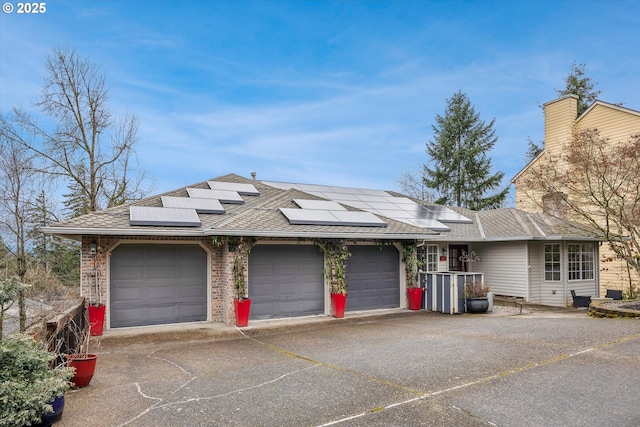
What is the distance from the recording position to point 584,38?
56.6 ft

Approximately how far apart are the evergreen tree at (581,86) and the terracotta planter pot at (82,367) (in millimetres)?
33137

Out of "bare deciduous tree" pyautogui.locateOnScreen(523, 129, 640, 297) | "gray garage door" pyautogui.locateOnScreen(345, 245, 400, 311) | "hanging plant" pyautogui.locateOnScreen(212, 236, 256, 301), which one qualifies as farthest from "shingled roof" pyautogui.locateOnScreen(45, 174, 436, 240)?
Result: "bare deciduous tree" pyautogui.locateOnScreen(523, 129, 640, 297)

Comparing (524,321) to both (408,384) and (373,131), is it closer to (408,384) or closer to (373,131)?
(408,384)

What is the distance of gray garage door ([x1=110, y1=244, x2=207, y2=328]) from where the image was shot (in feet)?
32.1

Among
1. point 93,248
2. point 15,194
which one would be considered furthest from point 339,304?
point 15,194

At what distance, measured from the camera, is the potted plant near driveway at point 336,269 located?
37.2 feet

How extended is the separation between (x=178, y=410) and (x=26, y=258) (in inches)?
568

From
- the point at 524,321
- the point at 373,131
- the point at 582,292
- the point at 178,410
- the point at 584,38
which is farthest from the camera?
the point at 373,131

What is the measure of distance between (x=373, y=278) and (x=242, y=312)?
4.36 m

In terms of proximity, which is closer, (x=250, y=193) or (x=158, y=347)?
(x=158, y=347)

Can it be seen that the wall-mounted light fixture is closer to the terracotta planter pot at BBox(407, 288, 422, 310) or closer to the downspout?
the terracotta planter pot at BBox(407, 288, 422, 310)

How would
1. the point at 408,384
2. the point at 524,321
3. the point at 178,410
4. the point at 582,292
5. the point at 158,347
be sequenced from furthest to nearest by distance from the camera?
the point at 582,292 → the point at 524,321 → the point at 158,347 → the point at 408,384 → the point at 178,410

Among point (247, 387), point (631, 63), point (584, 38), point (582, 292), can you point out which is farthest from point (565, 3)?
point (247, 387)

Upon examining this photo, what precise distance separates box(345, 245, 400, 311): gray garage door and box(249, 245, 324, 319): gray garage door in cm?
104
